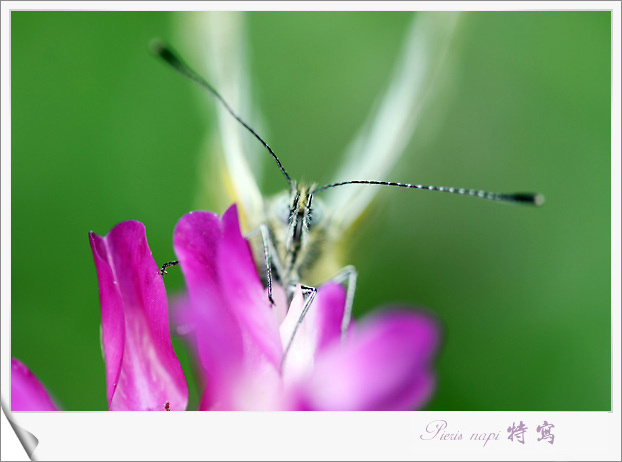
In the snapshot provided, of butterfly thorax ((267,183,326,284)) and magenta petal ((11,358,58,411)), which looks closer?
magenta petal ((11,358,58,411))

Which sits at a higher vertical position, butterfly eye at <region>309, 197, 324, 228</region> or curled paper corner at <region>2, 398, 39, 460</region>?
butterfly eye at <region>309, 197, 324, 228</region>

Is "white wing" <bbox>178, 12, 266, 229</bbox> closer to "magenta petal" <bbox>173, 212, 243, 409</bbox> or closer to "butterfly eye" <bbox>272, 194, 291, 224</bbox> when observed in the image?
"butterfly eye" <bbox>272, 194, 291, 224</bbox>

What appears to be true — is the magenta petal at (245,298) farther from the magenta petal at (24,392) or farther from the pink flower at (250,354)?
the magenta petal at (24,392)

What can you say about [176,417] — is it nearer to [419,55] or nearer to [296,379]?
[296,379]

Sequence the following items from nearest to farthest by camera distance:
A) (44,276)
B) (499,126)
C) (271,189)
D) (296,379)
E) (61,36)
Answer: (296,379) → (61,36) → (44,276) → (271,189) → (499,126)

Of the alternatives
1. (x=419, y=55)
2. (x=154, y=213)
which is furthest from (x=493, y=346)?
(x=154, y=213)

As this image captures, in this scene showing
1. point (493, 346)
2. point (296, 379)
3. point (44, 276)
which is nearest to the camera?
point (296, 379)

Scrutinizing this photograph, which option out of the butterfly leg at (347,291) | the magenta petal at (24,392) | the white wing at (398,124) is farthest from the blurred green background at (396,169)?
the magenta petal at (24,392)

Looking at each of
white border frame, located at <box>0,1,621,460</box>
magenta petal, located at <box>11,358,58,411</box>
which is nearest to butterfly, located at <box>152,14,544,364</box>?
white border frame, located at <box>0,1,621,460</box>
